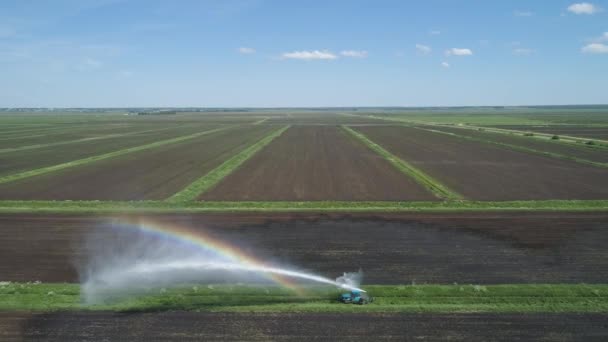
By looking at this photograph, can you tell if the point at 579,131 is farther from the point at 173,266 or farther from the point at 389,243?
the point at 173,266

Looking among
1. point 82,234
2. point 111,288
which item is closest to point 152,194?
point 82,234

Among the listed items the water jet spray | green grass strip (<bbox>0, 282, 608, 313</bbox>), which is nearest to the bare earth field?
the water jet spray

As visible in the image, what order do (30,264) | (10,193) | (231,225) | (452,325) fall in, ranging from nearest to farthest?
(452,325) → (30,264) → (231,225) → (10,193)

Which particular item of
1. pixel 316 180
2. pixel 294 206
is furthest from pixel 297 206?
pixel 316 180

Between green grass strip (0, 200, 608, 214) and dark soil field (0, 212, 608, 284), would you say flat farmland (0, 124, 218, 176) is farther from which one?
dark soil field (0, 212, 608, 284)

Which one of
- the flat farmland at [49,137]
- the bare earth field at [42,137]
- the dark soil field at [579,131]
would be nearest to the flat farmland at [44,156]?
the flat farmland at [49,137]

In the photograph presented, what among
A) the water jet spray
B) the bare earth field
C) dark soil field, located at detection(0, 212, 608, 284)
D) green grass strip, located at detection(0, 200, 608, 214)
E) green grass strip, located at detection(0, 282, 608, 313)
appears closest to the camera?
green grass strip, located at detection(0, 282, 608, 313)

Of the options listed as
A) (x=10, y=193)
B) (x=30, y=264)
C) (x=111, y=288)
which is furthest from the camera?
(x=10, y=193)

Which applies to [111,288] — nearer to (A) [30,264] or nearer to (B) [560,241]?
(A) [30,264]
